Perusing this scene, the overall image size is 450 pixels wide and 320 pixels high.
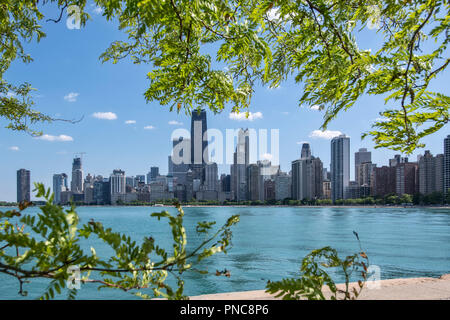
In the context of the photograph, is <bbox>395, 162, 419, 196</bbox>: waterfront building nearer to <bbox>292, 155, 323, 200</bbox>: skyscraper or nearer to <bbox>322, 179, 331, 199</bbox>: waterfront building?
<bbox>292, 155, 323, 200</bbox>: skyscraper

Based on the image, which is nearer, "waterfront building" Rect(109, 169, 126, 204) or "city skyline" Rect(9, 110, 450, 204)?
"city skyline" Rect(9, 110, 450, 204)

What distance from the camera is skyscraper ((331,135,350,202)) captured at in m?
114

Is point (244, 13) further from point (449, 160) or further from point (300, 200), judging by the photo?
point (300, 200)

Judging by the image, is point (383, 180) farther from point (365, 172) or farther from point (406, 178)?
point (365, 172)

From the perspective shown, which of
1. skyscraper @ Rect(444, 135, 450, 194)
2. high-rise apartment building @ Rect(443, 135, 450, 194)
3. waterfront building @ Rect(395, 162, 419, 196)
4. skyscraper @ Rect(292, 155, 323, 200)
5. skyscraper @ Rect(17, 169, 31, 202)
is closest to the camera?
skyscraper @ Rect(17, 169, 31, 202)

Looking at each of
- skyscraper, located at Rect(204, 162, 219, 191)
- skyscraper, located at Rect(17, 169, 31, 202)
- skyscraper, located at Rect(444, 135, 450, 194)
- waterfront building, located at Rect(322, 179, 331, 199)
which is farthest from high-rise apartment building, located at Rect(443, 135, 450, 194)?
skyscraper, located at Rect(204, 162, 219, 191)

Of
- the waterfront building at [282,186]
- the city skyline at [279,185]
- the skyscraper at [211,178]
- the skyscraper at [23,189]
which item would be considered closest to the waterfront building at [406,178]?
the city skyline at [279,185]

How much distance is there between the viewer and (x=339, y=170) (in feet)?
382

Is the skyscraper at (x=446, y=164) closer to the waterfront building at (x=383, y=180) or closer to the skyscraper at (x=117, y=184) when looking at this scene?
the waterfront building at (x=383, y=180)

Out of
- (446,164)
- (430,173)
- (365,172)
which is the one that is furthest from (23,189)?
(365,172)

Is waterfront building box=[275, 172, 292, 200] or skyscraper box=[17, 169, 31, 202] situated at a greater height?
skyscraper box=[17, 169, 31, 202]

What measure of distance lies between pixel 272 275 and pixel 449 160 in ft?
254

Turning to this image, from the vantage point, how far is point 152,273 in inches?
50.9

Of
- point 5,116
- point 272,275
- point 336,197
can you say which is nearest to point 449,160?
point 336,197
